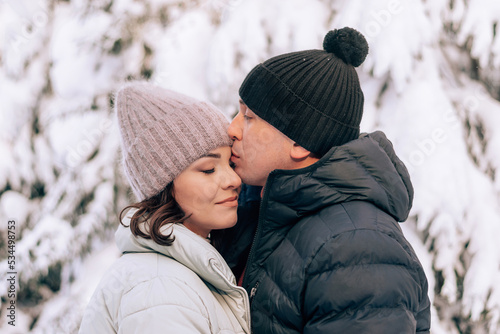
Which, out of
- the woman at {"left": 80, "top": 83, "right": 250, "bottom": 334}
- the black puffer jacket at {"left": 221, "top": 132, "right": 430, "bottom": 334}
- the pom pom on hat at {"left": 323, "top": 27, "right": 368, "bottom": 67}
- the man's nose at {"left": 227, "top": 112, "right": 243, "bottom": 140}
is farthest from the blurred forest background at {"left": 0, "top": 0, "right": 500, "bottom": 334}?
the woman at {"left": 80, "top": 83, "right": 250, "bottom": 334}

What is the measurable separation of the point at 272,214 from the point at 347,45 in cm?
72

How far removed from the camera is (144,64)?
327 cm

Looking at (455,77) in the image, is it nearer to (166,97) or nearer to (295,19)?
(295,19)

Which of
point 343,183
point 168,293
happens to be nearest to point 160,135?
point 168,293

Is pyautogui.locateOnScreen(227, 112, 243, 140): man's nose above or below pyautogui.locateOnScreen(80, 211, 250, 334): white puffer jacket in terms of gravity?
above

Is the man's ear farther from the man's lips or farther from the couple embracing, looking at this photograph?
the man's lips

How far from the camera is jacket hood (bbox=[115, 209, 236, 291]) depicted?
4.68 ft

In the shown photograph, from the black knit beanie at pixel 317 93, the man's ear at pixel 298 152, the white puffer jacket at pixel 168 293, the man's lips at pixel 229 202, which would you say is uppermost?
the black knit beanie at pixel 317 93

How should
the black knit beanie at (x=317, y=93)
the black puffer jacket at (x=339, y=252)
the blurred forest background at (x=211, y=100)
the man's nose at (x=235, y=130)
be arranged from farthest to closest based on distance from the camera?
the blurred forest background at (x=211, y=100)
the man's nose at (x=235, y=130)
the black knit beanie at (x=317, y=93)
the black puffer jacket at (x=339, y=252)

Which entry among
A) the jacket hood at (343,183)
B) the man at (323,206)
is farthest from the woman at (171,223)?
the jacket hood at (343,183)

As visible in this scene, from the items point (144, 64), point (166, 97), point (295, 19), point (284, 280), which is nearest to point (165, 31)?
point (144, 64)

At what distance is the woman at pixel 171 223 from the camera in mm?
1301

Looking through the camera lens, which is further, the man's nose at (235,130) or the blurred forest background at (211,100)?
the blurred forest background at (211,100)

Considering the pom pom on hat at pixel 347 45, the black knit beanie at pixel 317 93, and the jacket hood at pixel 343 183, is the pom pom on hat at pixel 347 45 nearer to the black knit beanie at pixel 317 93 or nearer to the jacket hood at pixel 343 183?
the black knit beanie at pixel 317 93
